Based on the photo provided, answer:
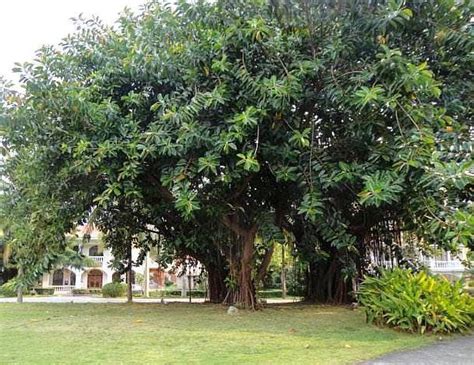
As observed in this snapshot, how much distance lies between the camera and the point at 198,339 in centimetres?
643

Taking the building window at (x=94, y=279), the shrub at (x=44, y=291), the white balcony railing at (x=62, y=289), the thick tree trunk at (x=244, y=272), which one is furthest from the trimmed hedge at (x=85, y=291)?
the thick tree trunk at (x=244, y=272)

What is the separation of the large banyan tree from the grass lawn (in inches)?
65.3

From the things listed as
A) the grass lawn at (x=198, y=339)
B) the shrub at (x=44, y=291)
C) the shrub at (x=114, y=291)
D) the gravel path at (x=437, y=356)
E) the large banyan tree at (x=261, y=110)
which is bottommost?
the shrub at (x=44, y=291)

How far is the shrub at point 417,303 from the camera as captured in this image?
6828 mm

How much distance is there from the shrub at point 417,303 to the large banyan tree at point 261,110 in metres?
0.79

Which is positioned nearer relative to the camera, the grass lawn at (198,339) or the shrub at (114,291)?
the grass lawn at (198,339)

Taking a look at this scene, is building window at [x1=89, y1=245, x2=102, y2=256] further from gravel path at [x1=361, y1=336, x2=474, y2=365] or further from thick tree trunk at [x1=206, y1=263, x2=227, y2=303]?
gravel path at [x1=361, y1=336, x2=474, y2=365]

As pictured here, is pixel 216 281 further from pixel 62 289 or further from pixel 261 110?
pixel 62 289

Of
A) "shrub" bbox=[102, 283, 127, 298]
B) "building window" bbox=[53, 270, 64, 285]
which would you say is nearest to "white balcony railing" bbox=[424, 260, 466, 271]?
"shrub" bbox=[102, 283, 127, 298]

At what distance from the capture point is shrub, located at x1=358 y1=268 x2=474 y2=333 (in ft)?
22.4

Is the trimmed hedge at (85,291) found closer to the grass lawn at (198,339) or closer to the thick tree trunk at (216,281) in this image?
the thick tree trunk at (216,281)

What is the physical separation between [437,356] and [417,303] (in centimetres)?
155

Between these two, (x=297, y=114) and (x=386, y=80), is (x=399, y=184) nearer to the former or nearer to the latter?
(x=386, y=80)

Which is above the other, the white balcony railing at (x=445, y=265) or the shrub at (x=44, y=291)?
the white balcony railing at (x=445, y=265)
